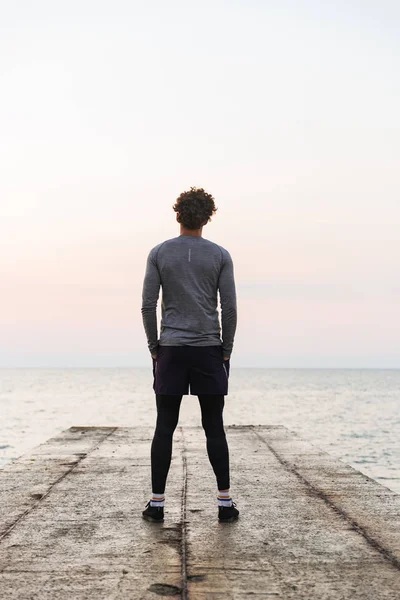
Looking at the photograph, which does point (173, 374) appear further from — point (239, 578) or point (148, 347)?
point (239, 578)

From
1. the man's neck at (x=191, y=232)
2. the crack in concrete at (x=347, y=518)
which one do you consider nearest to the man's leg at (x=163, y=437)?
the man's neck at (x=191, y=232)

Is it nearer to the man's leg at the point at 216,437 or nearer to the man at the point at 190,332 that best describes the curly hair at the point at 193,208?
the man at the point at 190,332

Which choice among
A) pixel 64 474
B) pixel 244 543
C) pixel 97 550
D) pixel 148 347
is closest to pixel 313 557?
pixel 244 543

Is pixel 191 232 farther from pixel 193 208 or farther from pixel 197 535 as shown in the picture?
pixel 197 535

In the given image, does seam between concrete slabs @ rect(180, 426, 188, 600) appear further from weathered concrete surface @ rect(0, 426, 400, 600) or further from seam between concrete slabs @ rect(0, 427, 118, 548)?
seam between concrete slabs @ rect(0, 427, 118, 548)

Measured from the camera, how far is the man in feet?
17.4

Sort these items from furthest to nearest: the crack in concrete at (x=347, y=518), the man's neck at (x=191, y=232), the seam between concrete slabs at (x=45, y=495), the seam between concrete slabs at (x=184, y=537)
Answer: the man's neck at (x=191, y=232) < the seam between concrete slabs at (x=45, y=495) < the crack in concrete at (x=347, y=518) < the seam between concrete slabs at (x=184, y=537)

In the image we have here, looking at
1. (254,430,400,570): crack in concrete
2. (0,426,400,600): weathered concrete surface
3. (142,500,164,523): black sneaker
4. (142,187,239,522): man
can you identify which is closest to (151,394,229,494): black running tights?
(142,187,239,522): man

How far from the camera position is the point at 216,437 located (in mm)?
5438

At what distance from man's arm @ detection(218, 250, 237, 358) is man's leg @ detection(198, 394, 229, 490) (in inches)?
14.0

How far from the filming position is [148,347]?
5.45m

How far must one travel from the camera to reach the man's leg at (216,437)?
5375 millimetres

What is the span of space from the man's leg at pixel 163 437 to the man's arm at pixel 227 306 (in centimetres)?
53

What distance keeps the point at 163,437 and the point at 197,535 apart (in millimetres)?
821
